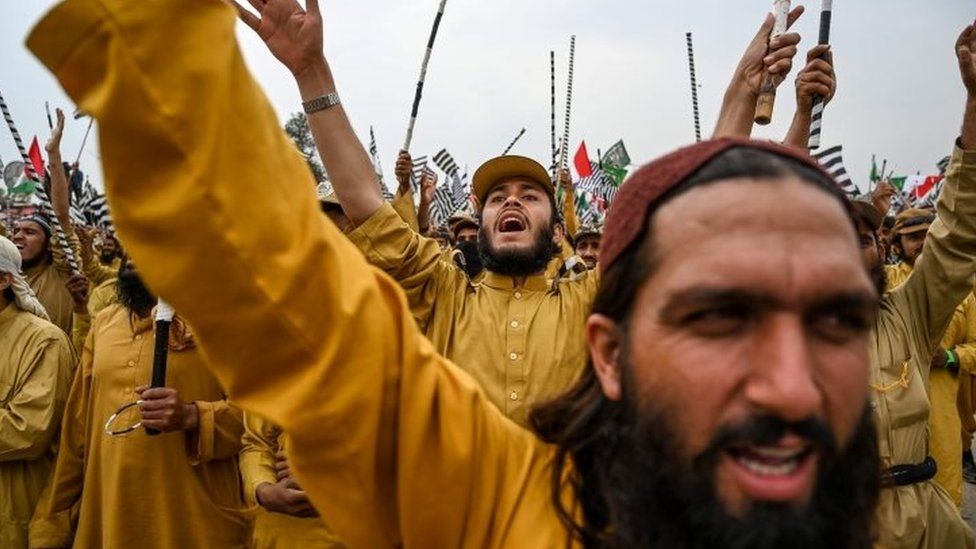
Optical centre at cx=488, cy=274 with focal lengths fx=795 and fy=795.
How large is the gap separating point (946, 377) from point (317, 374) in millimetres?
4845

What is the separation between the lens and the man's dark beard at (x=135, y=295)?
3.76 meters

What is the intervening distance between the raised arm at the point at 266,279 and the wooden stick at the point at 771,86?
165cm

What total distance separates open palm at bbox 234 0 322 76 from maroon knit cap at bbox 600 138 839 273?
1067 millimetres

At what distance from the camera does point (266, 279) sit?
1054 mm

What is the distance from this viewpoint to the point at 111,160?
99cm

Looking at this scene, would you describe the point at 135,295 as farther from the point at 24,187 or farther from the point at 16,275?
the point at 24,187

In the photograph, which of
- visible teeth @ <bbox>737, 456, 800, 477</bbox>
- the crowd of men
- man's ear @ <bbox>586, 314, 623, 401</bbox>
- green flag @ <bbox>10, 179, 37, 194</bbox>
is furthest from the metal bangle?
green flag @ <bbox>10, 179, 37, 194</bbox>

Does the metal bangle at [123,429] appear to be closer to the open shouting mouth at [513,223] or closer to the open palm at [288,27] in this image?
the open shouting mouth at [513,223]

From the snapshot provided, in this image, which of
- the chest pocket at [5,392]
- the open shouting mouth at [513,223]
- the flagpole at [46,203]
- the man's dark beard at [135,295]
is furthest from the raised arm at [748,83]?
the flagpole at [46,203]

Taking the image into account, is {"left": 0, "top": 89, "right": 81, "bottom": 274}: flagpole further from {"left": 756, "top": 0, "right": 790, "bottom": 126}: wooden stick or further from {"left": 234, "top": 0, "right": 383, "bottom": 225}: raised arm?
{"left": 756, "top": 0, "right": 790, "bottom": 126}: wooden stick

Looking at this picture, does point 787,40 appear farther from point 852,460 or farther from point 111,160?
point 111,160

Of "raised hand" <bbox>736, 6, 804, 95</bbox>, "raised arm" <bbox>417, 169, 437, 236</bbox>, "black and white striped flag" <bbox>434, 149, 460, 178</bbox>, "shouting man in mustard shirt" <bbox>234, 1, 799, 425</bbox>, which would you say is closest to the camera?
"raised hand" <bbox>736, 6, 804, 95</bbox>

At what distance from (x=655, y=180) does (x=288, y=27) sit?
1.18m

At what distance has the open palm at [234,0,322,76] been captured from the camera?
6.48 ft
